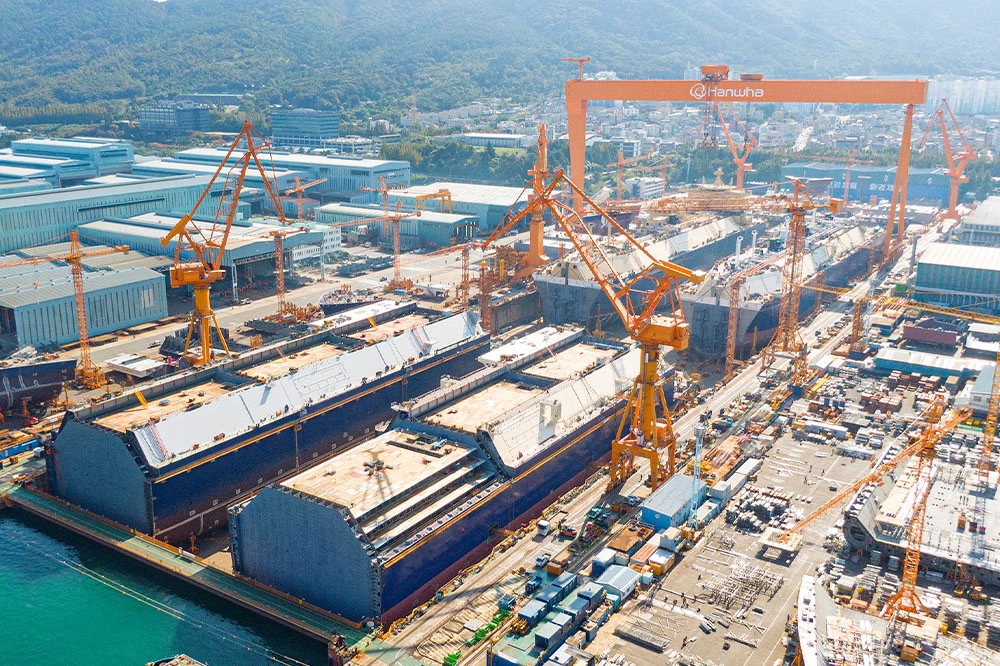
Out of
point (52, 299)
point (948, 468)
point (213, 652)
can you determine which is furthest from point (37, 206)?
point (948, 468)

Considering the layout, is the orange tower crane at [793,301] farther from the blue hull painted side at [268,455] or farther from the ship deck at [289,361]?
the ship deck at [289,361]

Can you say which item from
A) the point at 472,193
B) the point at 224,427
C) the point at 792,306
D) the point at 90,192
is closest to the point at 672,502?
the point at 224,427

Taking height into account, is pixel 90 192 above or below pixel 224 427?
above

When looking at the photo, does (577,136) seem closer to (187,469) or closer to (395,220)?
(395,220)

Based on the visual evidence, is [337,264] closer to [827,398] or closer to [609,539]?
[827,398]

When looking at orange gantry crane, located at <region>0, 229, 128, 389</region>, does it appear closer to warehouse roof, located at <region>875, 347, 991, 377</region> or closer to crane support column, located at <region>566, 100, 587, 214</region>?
crane support column, located at <region>566, 100, 587, 214</region>
